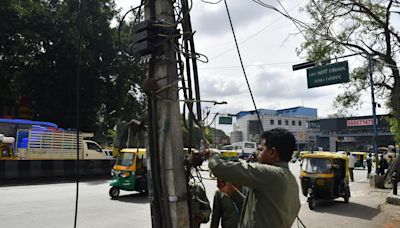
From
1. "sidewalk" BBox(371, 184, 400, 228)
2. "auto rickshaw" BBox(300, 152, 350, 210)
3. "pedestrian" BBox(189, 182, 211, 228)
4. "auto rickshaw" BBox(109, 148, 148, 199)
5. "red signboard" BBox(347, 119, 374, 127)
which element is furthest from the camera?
"red signboard" BBox(347, 119, 374, 127)

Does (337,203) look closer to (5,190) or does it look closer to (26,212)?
(26,212)

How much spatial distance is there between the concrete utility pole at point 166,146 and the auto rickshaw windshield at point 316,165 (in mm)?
10803

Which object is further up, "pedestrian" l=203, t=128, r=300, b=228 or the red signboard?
the red signboard

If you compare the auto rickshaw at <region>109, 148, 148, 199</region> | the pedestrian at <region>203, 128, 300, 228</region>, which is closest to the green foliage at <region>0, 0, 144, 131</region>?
the auto rickshaw at <region>109, 148, 148, 199</region>

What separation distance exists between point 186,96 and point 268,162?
1139mm

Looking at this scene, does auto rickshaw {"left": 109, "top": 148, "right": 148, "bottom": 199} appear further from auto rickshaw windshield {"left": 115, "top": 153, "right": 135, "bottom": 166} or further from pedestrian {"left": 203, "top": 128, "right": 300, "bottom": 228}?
pedestrian {"left": 203, "top": 128, "right": 300, "bottom": 228}

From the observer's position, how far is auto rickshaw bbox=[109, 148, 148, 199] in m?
13.8

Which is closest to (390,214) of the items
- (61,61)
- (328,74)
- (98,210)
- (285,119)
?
(328,74)

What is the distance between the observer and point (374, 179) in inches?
744

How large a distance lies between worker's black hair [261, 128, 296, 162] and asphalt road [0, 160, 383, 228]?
7.22 meters

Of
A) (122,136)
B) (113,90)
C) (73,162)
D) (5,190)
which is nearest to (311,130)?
(113,90)

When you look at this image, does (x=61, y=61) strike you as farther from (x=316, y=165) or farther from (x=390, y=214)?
(x=390, y=214)

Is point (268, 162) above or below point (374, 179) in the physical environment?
above

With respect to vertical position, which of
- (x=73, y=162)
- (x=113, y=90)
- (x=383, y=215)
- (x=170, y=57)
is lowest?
(x=383, y=215)
